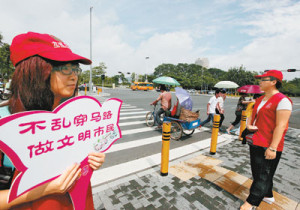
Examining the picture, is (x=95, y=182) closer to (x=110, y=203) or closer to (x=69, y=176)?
(x=110, y=203)

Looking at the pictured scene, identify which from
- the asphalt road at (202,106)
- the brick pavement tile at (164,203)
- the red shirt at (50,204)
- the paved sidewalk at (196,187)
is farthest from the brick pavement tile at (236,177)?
the asphalt road at (202,106)

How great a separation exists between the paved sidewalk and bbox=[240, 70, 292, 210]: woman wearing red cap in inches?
19.4

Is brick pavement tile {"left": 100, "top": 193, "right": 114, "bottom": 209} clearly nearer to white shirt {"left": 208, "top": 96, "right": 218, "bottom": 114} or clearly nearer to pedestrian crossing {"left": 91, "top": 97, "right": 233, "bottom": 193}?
pedestrian crossing {"left": 91, "top": 97, "right": 233, "bottom": 193}

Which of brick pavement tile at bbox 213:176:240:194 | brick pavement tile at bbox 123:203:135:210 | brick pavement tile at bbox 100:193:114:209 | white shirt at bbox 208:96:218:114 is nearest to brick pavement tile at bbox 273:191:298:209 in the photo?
brick pavement tile at bbox 213:176:240:194

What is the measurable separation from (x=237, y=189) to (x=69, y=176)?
288 cm

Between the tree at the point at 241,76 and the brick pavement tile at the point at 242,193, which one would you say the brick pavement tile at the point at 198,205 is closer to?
the brick pavement tile at the point at 242,193

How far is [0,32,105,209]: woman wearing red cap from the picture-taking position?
855mm

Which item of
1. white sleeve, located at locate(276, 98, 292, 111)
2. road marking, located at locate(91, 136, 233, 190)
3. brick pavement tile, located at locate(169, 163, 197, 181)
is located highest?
white sleeve, located at locate(276, 98, 292, 111)

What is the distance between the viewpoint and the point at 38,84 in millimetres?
878

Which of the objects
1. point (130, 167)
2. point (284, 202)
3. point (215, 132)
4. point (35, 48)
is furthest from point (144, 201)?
point (215, 132)

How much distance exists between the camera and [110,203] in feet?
7.54

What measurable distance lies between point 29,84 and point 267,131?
245cm

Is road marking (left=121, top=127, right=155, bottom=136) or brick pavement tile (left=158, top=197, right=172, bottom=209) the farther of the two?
road marking (left=121, top=127, right=155, bottom=136)

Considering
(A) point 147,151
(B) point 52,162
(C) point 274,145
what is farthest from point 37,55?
(A) point 147,151
